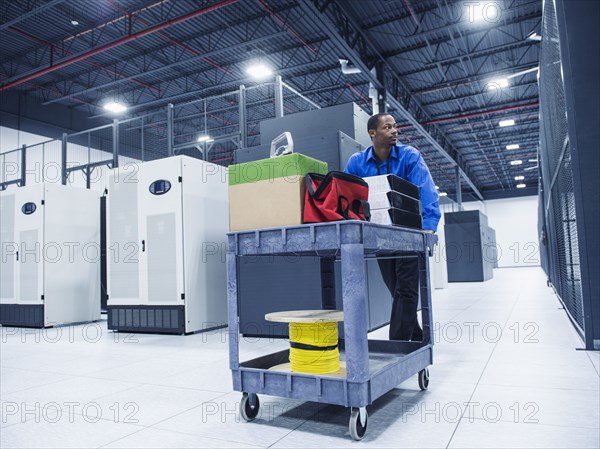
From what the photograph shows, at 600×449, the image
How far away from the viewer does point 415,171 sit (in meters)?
3.19

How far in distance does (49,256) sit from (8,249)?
0.99m

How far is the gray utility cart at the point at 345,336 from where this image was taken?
2.09 m

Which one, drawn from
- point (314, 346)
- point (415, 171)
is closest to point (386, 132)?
point (415, 171)

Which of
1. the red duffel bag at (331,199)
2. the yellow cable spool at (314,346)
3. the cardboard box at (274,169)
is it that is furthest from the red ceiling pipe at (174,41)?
the yellow cable spool at (314,346)

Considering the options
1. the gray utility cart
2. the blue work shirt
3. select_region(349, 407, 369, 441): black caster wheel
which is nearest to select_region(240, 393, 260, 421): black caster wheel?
the gray utility cart

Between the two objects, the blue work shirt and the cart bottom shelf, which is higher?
the blue work shirt

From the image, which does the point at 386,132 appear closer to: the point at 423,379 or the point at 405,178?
the point at 405,178

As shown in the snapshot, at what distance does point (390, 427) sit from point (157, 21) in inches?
454

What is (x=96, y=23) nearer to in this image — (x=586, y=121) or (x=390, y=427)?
(x=586, y=121)

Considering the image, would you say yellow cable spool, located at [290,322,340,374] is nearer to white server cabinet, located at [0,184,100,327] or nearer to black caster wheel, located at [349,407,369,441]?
black caster wheel, located at [349,407,369,441]

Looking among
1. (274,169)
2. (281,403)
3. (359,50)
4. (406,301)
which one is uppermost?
(359,50)

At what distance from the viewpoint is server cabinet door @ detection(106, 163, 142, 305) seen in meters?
5.95

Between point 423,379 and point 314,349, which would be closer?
point 314,349

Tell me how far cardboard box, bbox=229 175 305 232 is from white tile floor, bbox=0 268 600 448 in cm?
103
